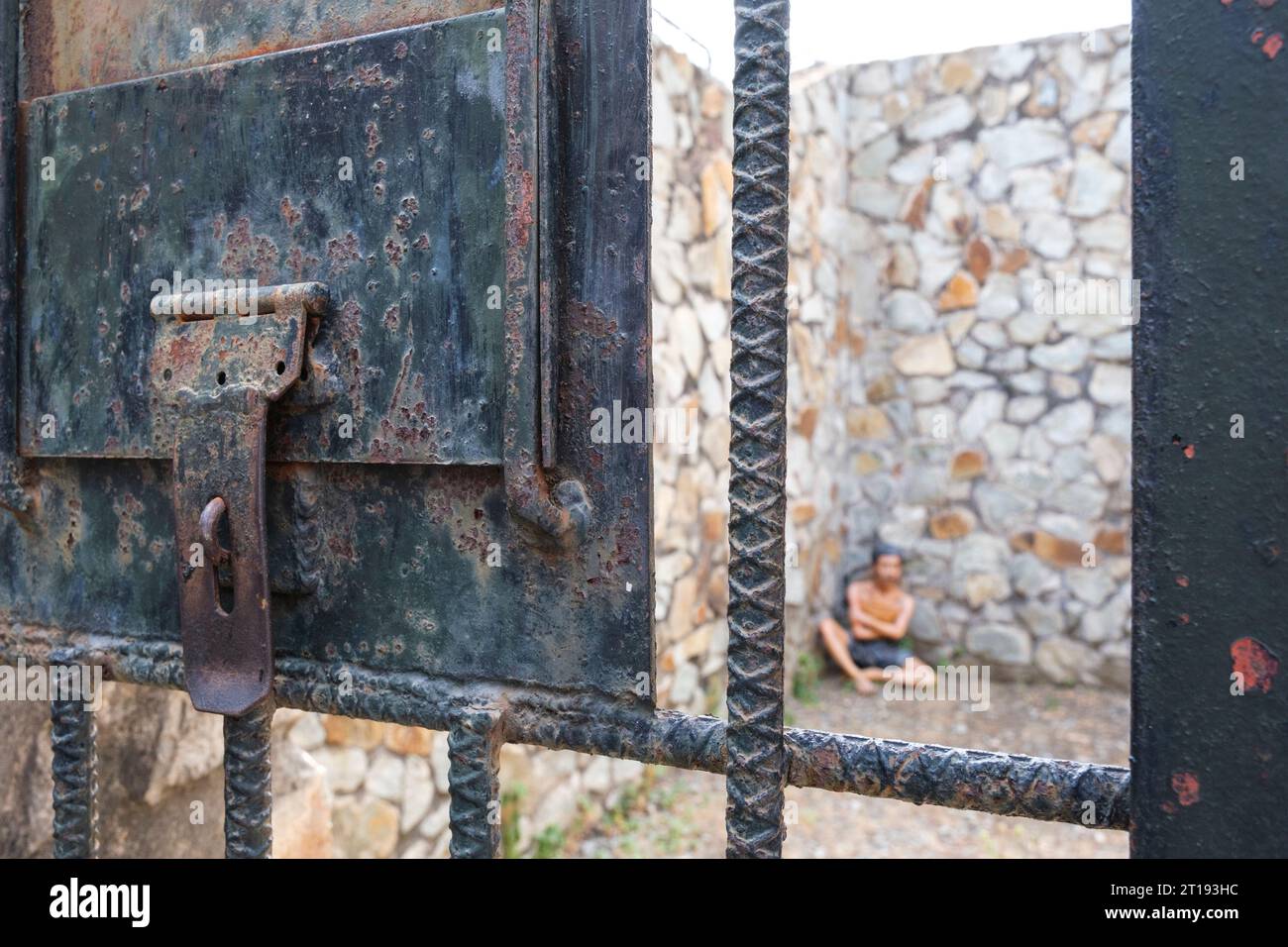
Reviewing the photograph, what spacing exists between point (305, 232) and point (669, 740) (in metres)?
0.61

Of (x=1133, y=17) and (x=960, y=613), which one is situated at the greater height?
(x=1133, y=17)

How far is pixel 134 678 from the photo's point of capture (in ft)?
3.70

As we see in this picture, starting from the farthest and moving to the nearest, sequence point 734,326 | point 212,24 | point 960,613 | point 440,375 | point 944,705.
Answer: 1. point 960,613
2. point 944,705
3. point 212,24
4. point 440,375
5. point 734,326

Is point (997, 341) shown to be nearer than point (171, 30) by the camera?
No

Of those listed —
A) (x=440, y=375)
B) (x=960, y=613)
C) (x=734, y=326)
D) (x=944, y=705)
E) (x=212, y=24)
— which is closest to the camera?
(x=734, y=326)

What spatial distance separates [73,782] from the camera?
118 cm

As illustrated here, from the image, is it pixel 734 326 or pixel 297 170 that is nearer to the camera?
pixel 734 326

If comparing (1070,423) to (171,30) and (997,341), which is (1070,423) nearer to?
(997,341)

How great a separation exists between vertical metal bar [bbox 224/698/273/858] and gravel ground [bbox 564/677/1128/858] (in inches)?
96.8

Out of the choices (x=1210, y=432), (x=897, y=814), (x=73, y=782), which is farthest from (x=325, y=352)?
(x=897, y=814)
